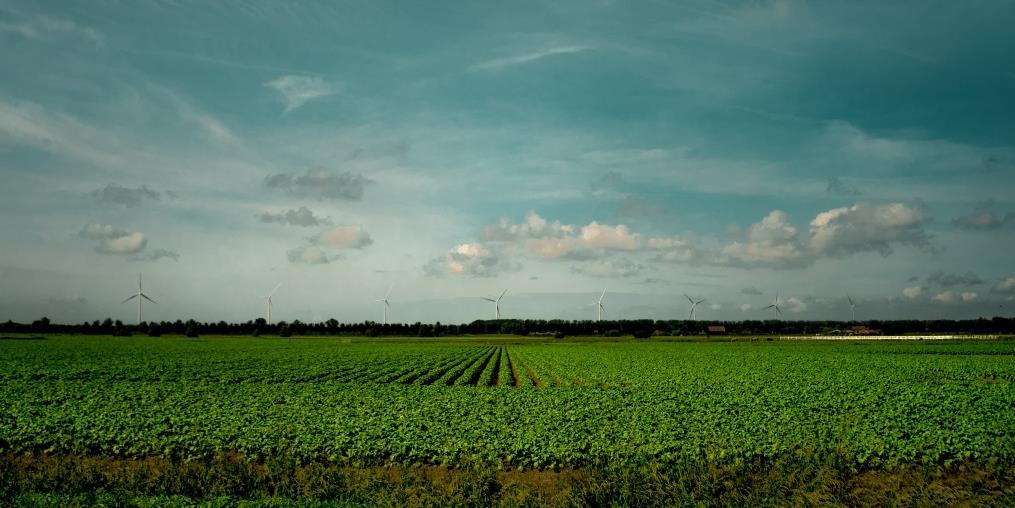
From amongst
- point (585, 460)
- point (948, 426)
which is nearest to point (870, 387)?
point (948, 426)

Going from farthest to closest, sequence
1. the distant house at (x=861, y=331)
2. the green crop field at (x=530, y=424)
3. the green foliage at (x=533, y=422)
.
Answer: the distant house at (x=861, y=331) → the green foliage at (x=533, y=422) → the green crop field at (x=530, y=424)

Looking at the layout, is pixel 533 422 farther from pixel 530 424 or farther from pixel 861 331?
pixel 861 331

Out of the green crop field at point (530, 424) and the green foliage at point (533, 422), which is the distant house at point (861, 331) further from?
the green crop field at point (530, 424)

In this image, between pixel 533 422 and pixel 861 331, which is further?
pixel 861 331

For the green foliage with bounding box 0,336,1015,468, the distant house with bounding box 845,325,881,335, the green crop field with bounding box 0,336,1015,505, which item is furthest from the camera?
the distant house with bounding box 845,325,881,335

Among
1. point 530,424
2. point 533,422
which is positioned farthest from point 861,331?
point 530,424

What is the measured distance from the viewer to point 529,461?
64.7 ft

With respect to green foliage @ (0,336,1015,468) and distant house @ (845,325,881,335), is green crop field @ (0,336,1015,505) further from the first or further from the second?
distant house @ (845,325,881,335)

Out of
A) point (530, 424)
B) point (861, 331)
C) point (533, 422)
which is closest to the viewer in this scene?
point (530, 424)

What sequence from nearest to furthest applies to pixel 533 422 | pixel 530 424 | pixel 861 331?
pixel 530 424
pixel 533 422
pixel 861 331

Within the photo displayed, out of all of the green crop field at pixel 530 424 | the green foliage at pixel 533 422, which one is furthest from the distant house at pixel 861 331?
the green crop field at pixel 530 424

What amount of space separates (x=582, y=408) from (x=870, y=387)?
22.6 metres

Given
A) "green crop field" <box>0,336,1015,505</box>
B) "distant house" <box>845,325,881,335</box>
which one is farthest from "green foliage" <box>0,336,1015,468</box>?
"distant house" <box>845,325,881,335</box>

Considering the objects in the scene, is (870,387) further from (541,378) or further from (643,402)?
(541,378)
